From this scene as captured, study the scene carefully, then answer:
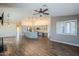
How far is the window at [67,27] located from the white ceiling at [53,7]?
0.18 m

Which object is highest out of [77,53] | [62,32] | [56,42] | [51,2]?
[51,2]

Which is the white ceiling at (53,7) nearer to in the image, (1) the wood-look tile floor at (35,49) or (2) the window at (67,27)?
(2) the window at (67,27)

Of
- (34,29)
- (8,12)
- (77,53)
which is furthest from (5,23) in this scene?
(77,53)

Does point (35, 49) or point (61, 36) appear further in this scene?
point (61, 36)

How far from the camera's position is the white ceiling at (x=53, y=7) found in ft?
9.71

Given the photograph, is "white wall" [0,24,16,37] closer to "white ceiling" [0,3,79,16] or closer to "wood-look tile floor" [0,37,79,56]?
"wood-look tile floor" [0,37,79,56]

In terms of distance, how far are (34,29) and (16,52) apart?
0.56 metres

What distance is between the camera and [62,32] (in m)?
3.14

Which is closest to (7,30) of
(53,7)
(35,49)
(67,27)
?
(35,49)

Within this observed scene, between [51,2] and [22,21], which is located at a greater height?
[51,2]

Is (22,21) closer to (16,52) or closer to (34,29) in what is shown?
(34,29)

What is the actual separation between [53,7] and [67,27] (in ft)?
1.57

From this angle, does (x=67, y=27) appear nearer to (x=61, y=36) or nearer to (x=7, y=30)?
(x=61, y=36)

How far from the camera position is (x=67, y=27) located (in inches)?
122
